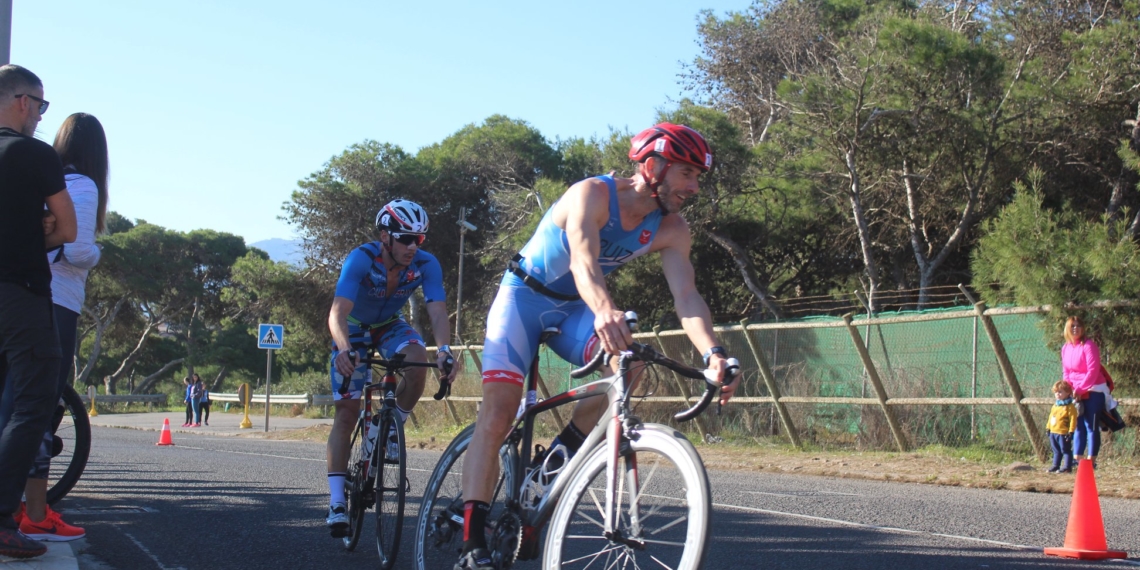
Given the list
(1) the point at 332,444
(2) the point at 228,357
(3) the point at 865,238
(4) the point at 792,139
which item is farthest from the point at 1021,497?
(2) the point at 228,357

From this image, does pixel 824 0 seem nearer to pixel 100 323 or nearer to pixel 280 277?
pixel 280 277

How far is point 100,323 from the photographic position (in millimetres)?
54719

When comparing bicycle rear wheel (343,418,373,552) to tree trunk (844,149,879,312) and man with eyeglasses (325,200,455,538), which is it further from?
tree trunk (844,149,879,312)

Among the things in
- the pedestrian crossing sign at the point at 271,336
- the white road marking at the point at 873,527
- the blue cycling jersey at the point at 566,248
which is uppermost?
the pedestrian crossing sign at the point at 271,336

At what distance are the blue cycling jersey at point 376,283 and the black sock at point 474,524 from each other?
2.07m

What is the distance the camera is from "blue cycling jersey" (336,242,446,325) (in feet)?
19.1

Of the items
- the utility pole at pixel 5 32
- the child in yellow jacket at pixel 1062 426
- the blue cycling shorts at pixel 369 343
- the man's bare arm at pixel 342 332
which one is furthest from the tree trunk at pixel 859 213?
the man's bare arm at pixel 342 332

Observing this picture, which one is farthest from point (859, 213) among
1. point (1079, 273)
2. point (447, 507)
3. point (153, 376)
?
point (153, 376)

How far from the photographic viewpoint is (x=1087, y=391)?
1099cm

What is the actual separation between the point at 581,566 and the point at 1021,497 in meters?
6.89

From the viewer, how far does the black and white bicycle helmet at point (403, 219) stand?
5.77 metres

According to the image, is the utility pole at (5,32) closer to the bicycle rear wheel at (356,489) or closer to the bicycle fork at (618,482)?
the bicycle rear wheel at (356,489)

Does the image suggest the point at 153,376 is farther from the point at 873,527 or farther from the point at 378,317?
the point at 873,527

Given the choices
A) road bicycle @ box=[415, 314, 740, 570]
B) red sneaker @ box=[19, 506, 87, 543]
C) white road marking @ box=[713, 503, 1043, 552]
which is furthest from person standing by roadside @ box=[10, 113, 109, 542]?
white road marking @ box=[713, 503, 1043, 552]
